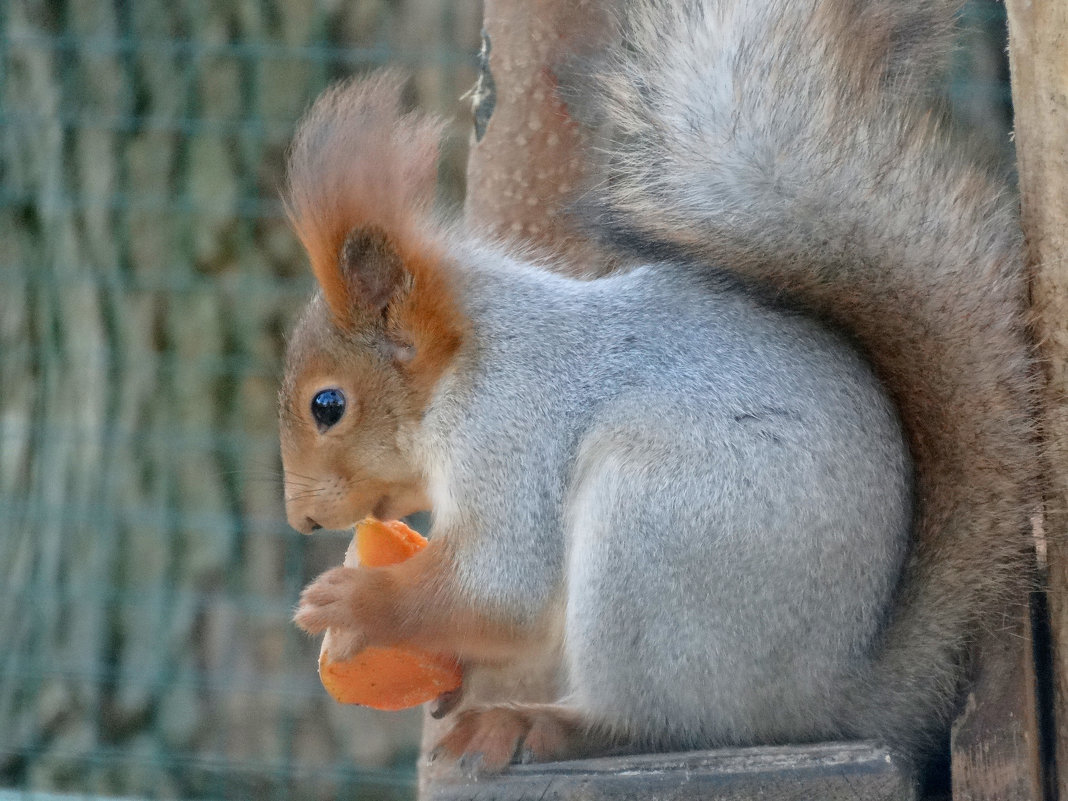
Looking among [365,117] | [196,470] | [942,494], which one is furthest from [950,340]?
[196,470]

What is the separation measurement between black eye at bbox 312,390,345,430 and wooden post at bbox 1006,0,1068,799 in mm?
623

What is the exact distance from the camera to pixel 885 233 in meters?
1.05

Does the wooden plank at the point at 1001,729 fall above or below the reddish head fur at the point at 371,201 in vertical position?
below

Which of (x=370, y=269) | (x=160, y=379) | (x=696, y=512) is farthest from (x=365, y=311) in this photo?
(x=160, y=379)

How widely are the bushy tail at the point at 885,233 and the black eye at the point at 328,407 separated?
0.31 m

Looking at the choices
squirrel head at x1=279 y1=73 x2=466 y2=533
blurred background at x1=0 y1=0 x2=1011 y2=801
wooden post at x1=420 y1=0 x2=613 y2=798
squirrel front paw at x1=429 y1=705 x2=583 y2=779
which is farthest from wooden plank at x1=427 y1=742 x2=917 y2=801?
blurred background at x1=0 y1=0 x2=1011 y2=801

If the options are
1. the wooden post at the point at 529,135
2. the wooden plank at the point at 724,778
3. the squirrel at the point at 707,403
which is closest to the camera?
the wooden plank at the point at 724,778

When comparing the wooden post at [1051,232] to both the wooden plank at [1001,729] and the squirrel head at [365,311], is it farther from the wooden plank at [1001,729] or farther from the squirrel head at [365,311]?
the squirrel head at [365,311]

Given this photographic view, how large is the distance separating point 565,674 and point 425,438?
0.25 meters

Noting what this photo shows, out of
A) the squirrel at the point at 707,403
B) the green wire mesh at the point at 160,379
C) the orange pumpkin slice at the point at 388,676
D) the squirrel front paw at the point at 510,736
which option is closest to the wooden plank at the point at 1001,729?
the squirrel at the point at 707,403

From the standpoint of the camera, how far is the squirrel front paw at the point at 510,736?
3.40 ft

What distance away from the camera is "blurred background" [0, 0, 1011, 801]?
105 inches

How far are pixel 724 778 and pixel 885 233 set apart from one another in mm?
448

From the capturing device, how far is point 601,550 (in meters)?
1.03
